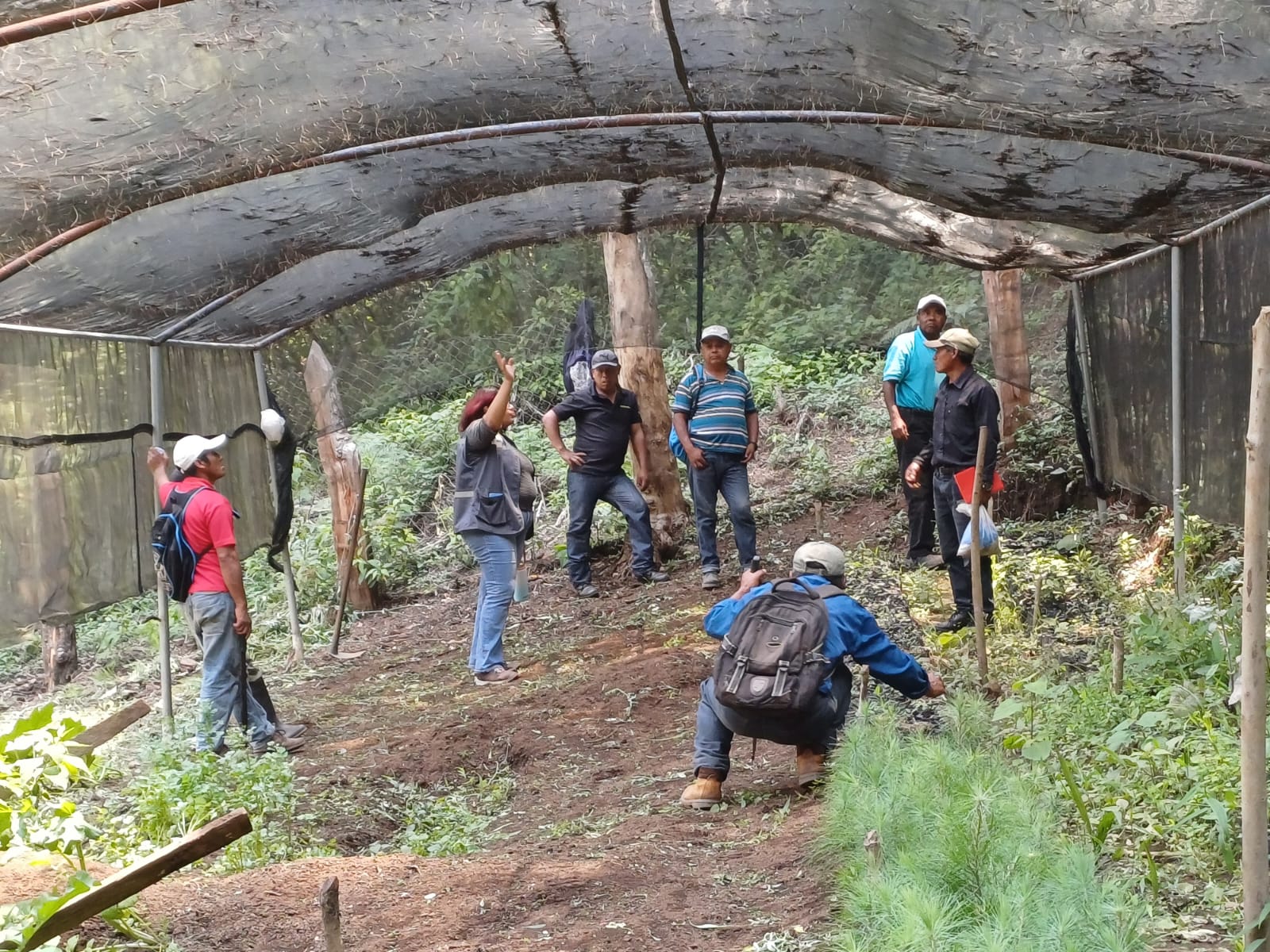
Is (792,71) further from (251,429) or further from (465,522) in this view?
(251,429)

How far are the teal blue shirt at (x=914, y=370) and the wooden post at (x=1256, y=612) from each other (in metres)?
6.68

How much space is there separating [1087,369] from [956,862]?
7.41 metres

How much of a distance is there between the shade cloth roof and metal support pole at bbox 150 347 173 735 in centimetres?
72

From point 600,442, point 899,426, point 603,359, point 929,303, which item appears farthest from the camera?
point 600,442

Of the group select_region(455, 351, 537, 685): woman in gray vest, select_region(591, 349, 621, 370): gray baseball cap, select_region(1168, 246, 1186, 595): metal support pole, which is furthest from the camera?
select_region(591, 349, 621, 370): gray baseball cap

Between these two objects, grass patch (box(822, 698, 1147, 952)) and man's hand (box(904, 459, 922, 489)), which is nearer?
grass patch (box(822, 698, 1147, 952))

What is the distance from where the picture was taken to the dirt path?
4.27 m

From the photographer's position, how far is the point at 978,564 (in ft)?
21.7

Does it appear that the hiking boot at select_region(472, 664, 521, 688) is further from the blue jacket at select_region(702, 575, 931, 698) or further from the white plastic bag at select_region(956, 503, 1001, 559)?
the blue jacket at select_region(702, 575, 931, 698)

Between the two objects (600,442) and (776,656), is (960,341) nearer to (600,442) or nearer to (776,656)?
(776,656)

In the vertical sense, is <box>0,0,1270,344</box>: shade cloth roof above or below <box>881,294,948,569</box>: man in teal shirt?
above

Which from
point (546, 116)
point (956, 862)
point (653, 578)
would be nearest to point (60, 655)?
point (653, 578)

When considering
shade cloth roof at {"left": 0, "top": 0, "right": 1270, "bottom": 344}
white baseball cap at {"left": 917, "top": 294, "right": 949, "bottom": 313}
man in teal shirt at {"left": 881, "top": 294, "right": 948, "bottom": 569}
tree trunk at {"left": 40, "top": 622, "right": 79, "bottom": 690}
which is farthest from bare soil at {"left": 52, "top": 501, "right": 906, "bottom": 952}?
tree trunk at {"left": 40, "top": 622, "right": 79, "bottom": 690}

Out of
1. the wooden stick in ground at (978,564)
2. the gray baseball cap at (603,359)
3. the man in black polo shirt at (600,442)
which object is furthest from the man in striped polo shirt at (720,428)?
the wooden stick in ground at (978,564)
